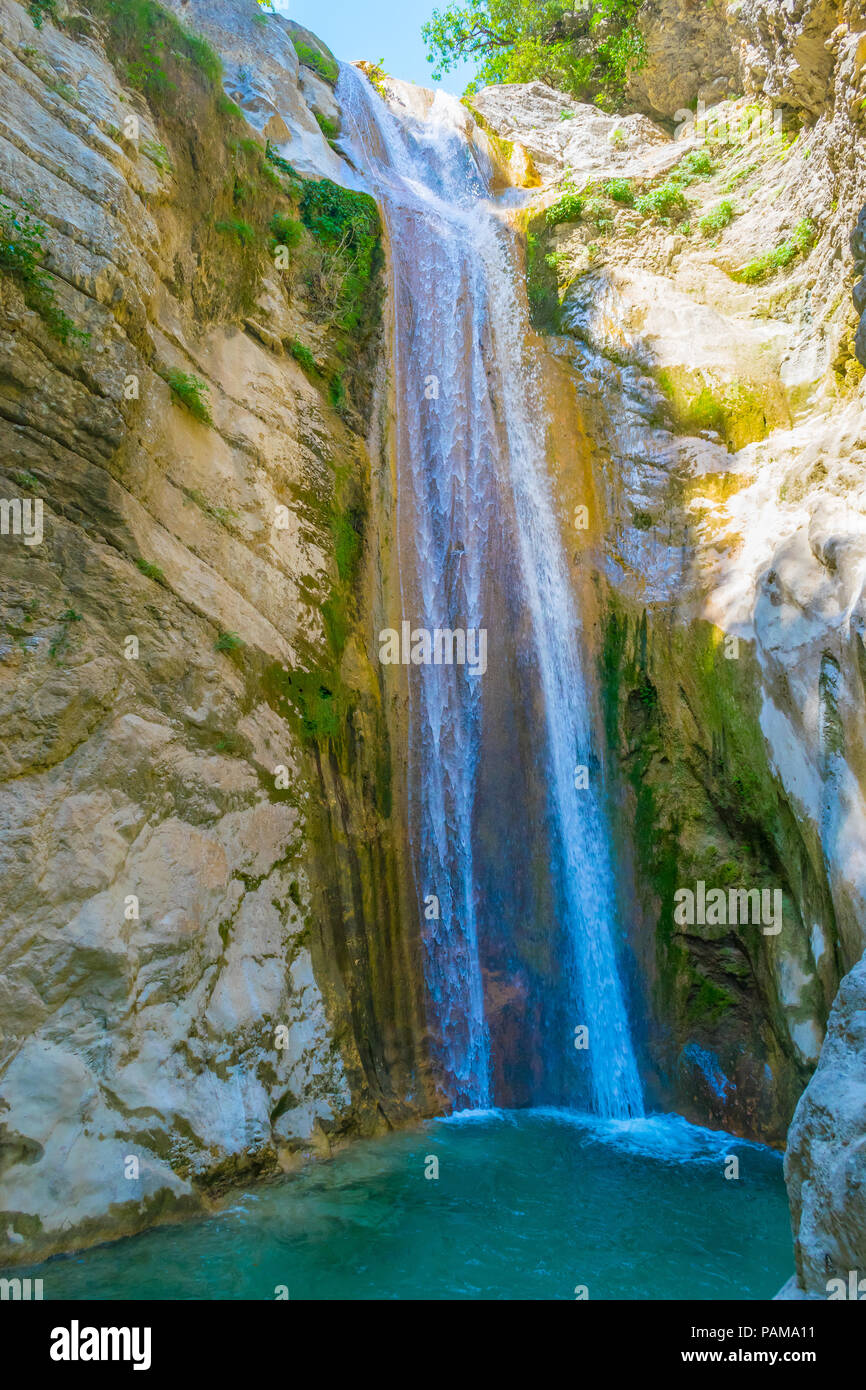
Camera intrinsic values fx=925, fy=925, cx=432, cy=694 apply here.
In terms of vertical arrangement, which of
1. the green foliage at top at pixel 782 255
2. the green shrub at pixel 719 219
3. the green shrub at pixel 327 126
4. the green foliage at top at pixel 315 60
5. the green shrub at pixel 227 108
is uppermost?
the green foliage at top at pixel 315 60

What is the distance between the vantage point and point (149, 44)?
905 centimetres

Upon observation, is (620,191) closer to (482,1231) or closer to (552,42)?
(552,42)

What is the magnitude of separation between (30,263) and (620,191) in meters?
10.1

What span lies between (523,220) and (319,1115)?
12851mm

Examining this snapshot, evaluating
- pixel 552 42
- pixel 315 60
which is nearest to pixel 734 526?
pixel 315 60

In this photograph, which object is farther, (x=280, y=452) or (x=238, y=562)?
(x=280, y=452)

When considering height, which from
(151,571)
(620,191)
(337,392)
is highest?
(620,191)

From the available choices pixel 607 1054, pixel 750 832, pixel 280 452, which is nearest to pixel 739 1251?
pixel 607 1054

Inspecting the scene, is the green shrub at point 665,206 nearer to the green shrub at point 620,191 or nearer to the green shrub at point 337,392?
the green shrub at point 620,191

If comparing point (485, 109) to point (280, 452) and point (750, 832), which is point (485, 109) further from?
point (750, 832)

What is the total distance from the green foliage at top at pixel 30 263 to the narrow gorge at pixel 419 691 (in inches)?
1.2

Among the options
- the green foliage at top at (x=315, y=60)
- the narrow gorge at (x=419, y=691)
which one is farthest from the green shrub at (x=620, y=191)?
the green foliage at top at (x=315, y=60)

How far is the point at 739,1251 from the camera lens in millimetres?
6539

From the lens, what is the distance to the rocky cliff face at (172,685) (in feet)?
21.3
